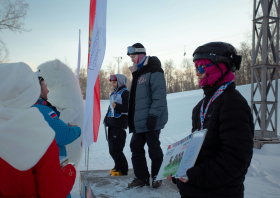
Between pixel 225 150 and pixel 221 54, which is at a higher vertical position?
pixel 221 54

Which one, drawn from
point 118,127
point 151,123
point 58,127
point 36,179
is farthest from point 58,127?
point 118,127

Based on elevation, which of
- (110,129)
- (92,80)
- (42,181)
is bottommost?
(110,129)

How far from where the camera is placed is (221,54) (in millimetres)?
1218

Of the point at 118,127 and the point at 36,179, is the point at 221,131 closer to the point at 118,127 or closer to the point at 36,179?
the point at 36,179

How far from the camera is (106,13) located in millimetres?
3029

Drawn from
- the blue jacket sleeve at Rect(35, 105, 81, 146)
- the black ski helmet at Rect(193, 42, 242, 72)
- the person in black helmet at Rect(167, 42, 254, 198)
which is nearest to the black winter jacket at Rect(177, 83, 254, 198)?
the person in black helmet at Rect(167, 42, 254, 198)

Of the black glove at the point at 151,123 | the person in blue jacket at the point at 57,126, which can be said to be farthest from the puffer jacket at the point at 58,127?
the black glove at the point at 151,123

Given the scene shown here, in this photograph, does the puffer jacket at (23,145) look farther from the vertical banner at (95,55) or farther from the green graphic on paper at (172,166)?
the vertical banner at (95,55)

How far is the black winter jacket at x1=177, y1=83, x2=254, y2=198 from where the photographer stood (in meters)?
1.06

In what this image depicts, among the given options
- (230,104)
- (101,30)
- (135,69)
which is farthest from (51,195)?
(101,30)

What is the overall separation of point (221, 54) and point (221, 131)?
1.43 feet

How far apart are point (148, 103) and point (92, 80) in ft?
3.13

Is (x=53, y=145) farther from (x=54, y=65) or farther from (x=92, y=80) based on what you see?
(x=54, y=65)

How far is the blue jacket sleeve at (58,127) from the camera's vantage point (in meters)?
1.80
